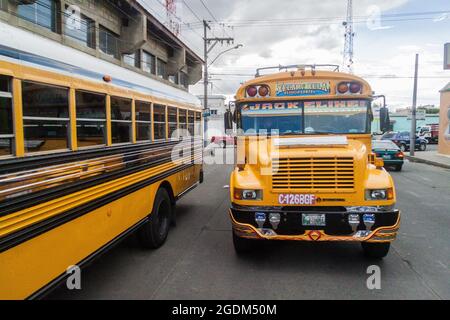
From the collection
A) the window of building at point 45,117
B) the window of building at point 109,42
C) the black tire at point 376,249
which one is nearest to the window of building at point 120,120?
the window of building at point 45,117

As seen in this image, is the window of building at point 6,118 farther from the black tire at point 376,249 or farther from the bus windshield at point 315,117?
the black tire at point 376,249

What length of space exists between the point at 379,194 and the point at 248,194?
1.55 m

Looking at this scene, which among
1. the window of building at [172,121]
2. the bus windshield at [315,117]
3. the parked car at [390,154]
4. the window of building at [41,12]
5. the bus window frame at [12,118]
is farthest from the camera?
the parked car at [390,154]

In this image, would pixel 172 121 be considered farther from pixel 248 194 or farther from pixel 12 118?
pixel 12 118

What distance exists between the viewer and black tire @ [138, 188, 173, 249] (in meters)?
5.13

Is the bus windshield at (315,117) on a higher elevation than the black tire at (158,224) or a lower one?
higher

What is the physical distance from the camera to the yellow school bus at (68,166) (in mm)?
2514

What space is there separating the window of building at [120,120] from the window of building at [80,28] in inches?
310

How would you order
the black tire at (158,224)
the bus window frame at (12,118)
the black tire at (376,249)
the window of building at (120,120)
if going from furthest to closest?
1. the black tire at (158,224)
2. the black tire at (376,249)
3. the window of building at (120,120)
4. the bus window frame at (12,118)

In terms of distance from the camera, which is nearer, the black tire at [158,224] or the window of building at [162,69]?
the black tire at [158,224]

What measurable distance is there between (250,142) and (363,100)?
180cm

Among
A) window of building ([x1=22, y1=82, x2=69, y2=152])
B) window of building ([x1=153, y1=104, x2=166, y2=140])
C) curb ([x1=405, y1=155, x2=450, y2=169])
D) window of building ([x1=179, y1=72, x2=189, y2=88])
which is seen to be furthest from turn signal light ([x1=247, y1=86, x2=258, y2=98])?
window of building ([x1=179, y1=72, x2=189, y2=88])
